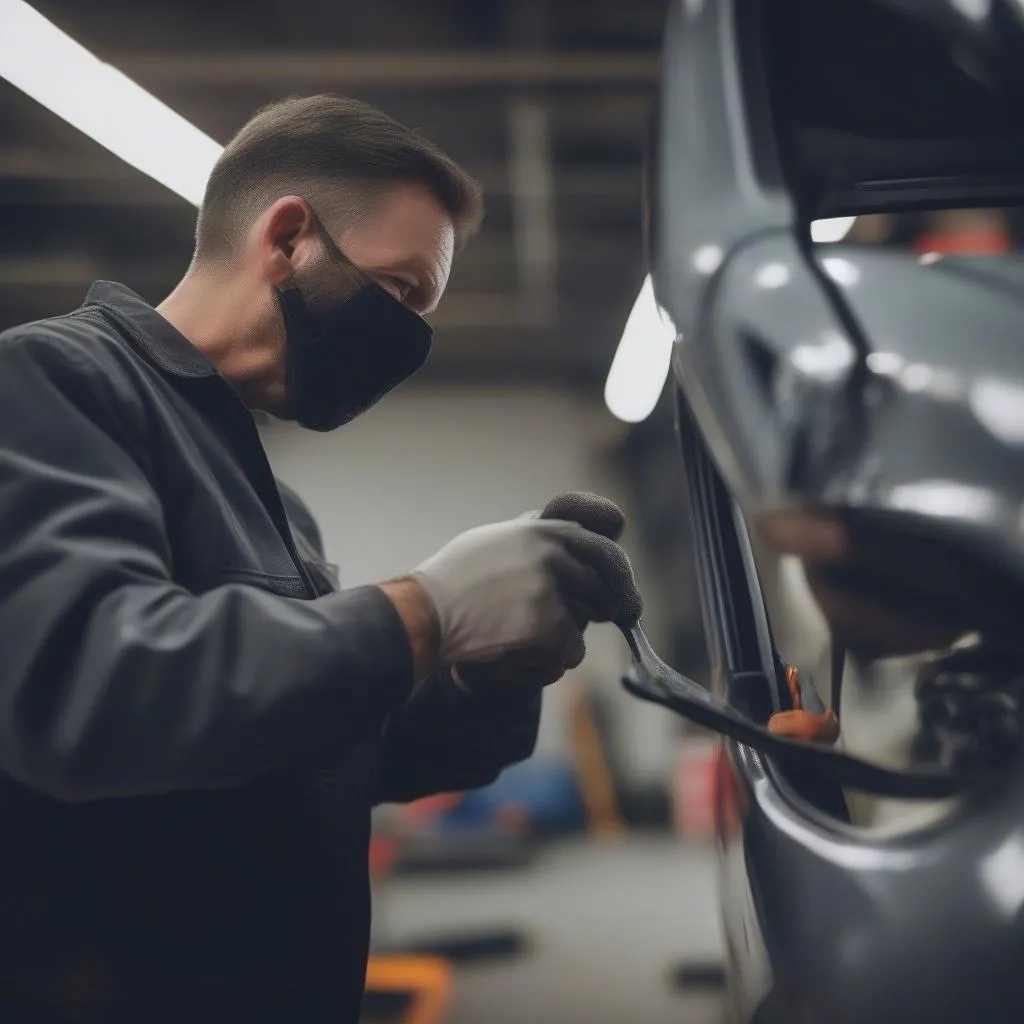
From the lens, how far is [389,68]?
317cm

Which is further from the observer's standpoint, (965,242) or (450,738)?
(450,738)

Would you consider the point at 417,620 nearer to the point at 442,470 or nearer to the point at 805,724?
the point at 805,724

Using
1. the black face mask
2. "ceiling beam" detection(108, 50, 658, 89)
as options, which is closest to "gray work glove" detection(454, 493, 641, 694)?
the black face mask

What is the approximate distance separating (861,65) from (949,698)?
47 cm

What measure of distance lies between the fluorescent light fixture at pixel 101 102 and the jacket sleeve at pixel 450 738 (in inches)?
59.1

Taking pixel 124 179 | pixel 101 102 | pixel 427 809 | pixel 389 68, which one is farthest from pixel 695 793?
pixel 101 102

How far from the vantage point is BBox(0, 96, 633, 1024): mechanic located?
0.66 m

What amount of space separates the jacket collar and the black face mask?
0.40 ft

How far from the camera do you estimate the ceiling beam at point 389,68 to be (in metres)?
3.18

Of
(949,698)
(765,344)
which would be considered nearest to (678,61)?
(765,344)

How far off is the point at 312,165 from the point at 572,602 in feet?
1.87

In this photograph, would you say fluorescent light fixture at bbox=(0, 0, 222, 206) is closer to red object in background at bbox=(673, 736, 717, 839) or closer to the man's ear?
the man's ear

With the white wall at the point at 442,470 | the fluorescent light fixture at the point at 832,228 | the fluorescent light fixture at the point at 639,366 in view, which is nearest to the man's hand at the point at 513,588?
the fluorescent light fixture at the point at 832,228

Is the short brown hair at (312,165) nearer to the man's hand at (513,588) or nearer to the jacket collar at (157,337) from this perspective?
the jacket collar at (157,337)
